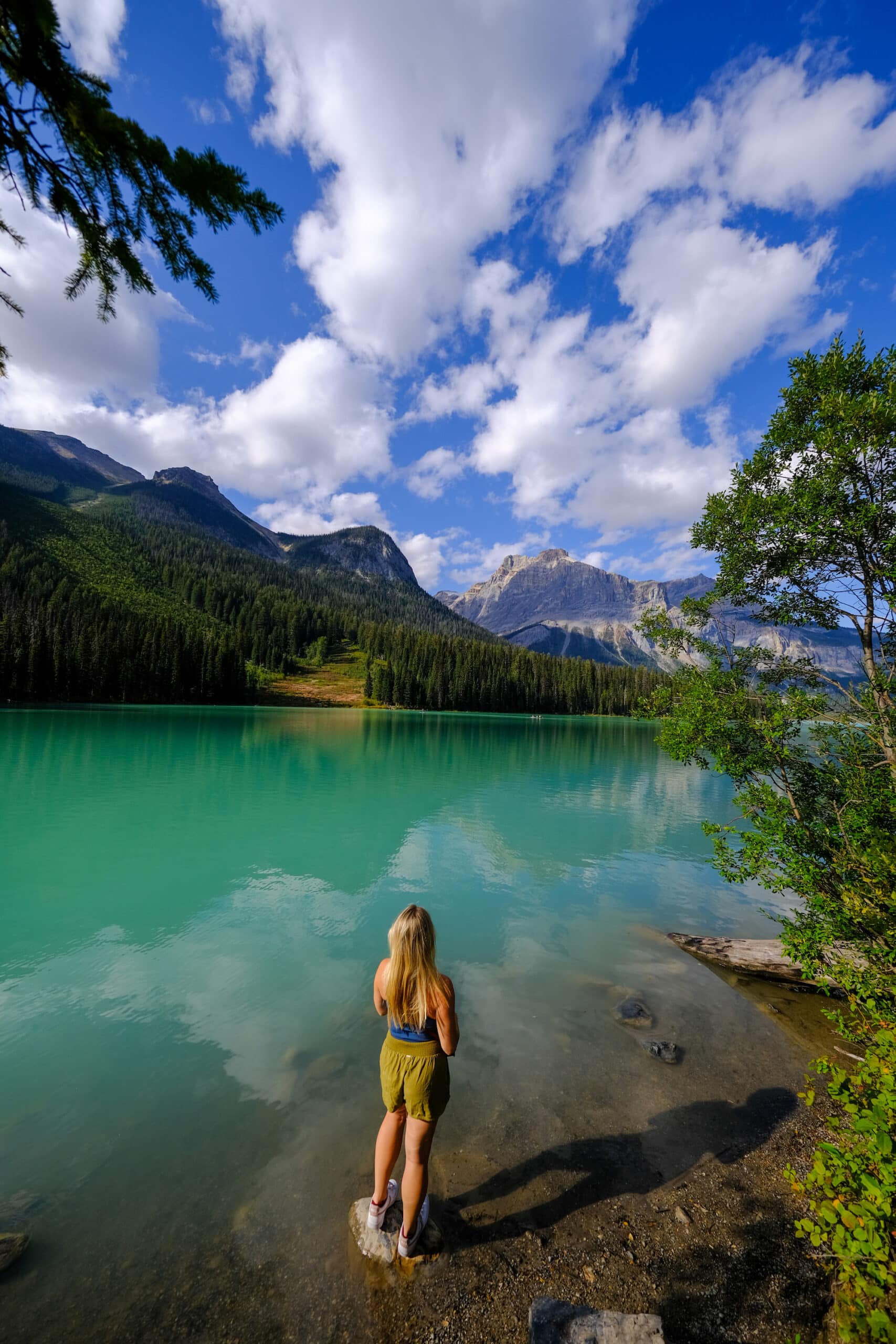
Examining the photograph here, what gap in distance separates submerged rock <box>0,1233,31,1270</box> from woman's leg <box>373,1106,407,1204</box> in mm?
3607

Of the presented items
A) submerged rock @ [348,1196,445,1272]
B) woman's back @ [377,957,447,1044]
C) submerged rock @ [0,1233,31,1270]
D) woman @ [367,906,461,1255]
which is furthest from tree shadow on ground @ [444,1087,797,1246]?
submerged rock @ [0,1233,31,1270]

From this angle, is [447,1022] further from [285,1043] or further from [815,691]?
[815,691]

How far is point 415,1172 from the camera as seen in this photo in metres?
5.04

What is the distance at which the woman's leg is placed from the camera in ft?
17.1

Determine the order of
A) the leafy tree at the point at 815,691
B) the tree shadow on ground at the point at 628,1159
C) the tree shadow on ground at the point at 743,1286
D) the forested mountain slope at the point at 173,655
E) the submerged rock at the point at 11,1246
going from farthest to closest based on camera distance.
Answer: the forested mountain slope at the point at 173,655
the leafy tree at the point at 815,691
the tree shadow on ground at the point at 628,1159
the submerged rock at the point at 11,1246
the tree shadow on ground at the point at 743,1286

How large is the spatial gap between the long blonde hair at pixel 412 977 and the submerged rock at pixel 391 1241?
2170 millimetres

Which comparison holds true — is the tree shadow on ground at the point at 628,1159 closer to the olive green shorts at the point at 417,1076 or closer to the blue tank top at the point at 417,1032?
the olive green shorts at the point at 417,1076

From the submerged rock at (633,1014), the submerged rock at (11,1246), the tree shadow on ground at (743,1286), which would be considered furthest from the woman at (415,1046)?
the submerged rock at (633,1014)

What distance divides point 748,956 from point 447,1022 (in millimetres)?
11063

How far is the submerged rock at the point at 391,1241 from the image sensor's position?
4984 mm

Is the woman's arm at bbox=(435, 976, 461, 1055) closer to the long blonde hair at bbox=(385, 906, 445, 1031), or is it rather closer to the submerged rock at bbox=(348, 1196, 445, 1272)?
the long blonde hair at bbox=(385, 906, 445, 1031)

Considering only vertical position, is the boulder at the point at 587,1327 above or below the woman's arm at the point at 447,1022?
below

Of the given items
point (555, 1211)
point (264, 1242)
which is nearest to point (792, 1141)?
point (555, 1211)

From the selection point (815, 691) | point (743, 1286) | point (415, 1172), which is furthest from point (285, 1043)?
point (815, 691)
